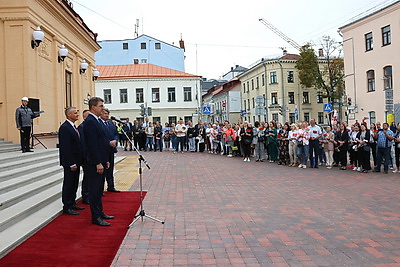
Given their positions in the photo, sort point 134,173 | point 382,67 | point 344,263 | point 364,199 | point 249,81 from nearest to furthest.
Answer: point 344,263 → point 364,199 → point 134,173 → point 382,67 → point 249,81

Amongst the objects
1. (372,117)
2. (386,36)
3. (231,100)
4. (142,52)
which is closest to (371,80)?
(372,117)

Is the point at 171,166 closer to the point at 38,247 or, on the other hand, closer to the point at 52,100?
the point at 52,100

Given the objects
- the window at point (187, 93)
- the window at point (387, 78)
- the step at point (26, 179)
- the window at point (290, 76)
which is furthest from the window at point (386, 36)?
the window at point (290, 76)

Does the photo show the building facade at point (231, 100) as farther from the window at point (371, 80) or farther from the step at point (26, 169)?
the step at point (26, 169)

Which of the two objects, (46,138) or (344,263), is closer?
(344,263)

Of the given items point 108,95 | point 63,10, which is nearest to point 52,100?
point 63,10

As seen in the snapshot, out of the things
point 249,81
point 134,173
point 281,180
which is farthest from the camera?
point 249,81

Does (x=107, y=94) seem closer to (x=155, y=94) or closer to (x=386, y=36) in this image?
(x=155, y=94)

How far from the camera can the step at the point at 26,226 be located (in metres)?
4.92

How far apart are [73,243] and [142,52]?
57.2 m

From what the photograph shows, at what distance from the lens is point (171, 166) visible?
48.3 ft

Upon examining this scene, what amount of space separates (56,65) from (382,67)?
2559 cm

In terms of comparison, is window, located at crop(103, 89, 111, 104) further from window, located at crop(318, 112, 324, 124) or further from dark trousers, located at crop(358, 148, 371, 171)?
dark trousers, located at crop(358, 148, 371, 171)

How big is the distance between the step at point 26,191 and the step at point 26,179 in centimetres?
9
